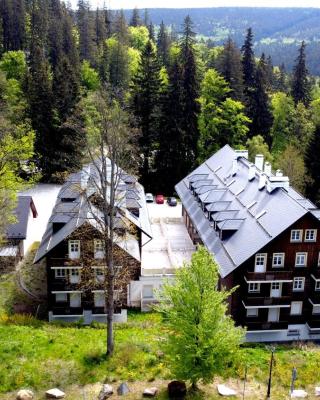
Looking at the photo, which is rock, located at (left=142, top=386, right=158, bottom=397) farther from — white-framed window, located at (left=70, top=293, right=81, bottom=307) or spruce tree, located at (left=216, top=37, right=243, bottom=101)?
spruce tree, located at (left=216, top=37, right=243, bottom=101)

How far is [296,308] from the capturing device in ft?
124

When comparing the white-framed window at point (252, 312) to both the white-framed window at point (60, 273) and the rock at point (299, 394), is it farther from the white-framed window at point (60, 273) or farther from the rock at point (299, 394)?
the white-framed window at point (60, 273)

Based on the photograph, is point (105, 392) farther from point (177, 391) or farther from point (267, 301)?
point (267, 301)

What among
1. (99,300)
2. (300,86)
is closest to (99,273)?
(99,300)

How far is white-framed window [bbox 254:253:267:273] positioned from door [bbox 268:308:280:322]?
3.52 meters

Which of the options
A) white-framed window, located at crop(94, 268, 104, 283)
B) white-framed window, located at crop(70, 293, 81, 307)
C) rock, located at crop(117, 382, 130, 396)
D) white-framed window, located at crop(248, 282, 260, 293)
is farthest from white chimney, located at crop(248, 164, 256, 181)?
rock, located at crop(117, 382, 130, 396)

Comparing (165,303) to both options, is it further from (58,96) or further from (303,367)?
(58,96)

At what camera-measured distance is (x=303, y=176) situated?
58.2 meters

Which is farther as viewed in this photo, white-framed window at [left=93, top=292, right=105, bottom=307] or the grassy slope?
white-framed window at [left=93, top=292, right=105, bottom=307]

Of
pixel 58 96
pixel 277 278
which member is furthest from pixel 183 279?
pixel 58 96

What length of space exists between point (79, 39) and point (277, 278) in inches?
3558

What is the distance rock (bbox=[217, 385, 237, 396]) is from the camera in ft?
85.7

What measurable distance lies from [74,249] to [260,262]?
13739mm

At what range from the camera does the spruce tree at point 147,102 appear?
66.1 meters
